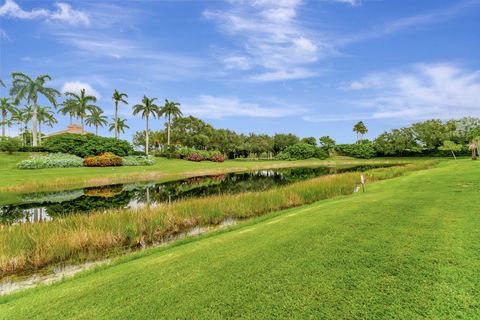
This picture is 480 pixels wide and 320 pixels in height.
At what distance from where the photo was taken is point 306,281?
13.9 feet

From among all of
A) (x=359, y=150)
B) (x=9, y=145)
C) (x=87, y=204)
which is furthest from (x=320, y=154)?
(x=87, y=204)

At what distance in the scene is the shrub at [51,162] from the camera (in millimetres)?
35281

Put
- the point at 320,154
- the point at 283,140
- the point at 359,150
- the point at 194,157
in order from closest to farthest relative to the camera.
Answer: the point at 194,157
the point at 359,150
the point at 320,154
the point at 283,140

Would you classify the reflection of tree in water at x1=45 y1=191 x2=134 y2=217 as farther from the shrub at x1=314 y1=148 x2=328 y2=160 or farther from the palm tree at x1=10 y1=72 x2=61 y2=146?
the shrub at x1=314 y1=148 x2=328 y2=160

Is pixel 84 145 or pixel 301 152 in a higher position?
pixel 84 145

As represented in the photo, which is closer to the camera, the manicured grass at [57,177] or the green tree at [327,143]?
the manicured grass at [57,177]

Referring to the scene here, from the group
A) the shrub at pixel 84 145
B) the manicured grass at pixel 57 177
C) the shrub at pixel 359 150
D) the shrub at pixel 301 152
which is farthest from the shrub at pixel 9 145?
the shrub at pixel 359 150

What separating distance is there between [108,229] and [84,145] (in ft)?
145

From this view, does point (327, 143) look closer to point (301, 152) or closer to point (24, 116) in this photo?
point (301, 152)

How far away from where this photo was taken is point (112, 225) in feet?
33.8

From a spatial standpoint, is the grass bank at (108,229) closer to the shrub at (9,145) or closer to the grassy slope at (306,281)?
the grassy slope at (306,281)

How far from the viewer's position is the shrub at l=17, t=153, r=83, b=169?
3528 centimetres

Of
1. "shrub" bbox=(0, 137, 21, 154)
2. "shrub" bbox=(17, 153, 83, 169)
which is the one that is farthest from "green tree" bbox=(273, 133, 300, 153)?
"shrub" bbox=(0, 137, 21, 154)

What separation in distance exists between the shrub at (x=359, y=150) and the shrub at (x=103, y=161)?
7139 centimetres
